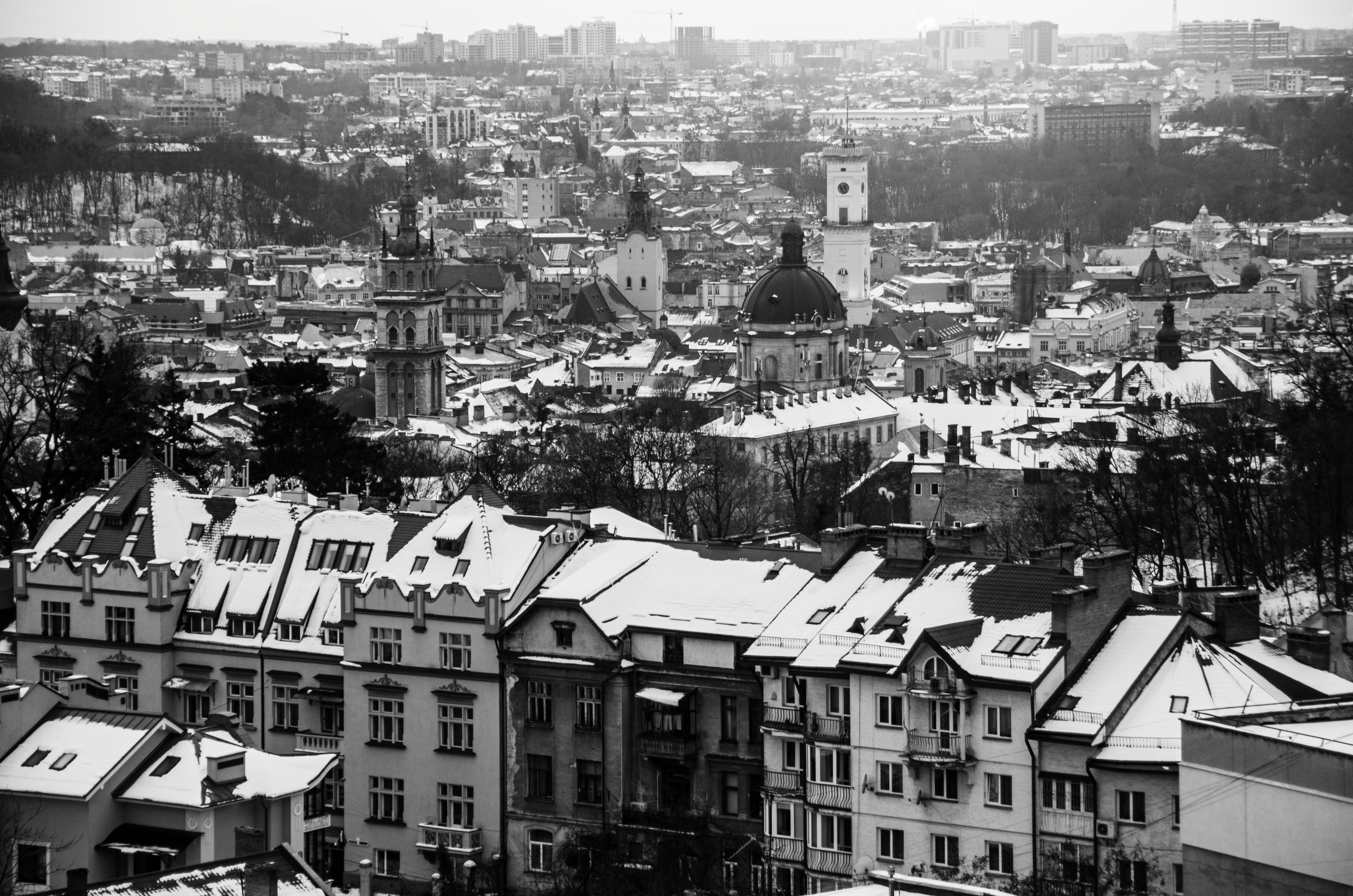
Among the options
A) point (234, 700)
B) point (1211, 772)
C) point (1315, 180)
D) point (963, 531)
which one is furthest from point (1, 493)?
point (1315, 180)

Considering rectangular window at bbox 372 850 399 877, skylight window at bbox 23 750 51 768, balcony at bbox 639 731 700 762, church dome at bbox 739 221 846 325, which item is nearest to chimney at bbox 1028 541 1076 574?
balcony at bbox 639 731 700 762

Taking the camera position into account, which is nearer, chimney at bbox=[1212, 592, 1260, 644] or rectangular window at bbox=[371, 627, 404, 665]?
chimney at bbox=[1212, 592, 1260, 644]

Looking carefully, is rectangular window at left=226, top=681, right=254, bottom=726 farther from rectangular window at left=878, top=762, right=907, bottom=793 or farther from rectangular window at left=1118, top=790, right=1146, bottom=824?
rectangular window at left=1118, top=790, right=1146, bottom=824

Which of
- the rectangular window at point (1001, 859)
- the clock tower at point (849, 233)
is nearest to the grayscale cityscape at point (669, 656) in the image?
the rectangular window at point (1001, 859)

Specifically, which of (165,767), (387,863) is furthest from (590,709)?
(165,767)

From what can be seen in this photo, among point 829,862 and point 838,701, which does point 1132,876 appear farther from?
point 838,701

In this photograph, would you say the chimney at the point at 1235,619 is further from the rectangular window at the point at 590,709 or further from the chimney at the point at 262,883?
the chimney at the point at 262,883
